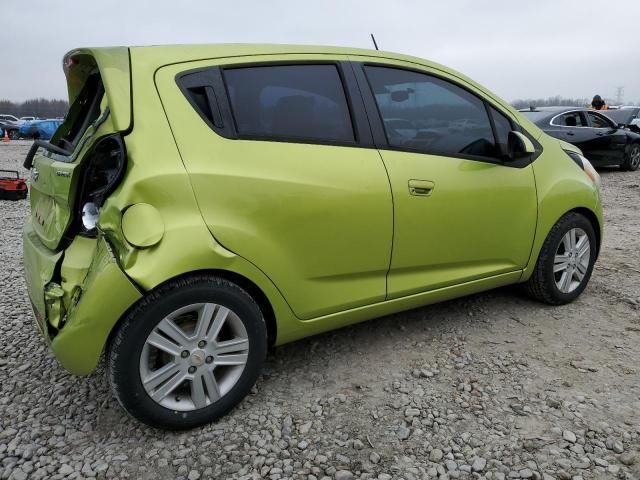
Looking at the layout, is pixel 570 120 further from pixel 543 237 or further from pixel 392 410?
pixel 392 410

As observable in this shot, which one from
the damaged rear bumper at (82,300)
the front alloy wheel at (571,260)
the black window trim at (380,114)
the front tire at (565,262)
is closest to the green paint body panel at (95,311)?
the damaged rear bumper at (82,300)

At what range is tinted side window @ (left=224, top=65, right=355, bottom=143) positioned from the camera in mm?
2273

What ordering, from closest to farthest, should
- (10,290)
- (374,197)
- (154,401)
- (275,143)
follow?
(154,401) → (275,143) → (374,197) → (10,290)

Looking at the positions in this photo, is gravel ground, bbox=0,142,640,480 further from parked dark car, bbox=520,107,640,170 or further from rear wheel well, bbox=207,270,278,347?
parked dark car, bbox=520,107,640,170

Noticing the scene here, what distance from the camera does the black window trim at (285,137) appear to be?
Answer: 86.5 inches

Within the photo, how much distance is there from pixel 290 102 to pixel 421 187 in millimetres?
799

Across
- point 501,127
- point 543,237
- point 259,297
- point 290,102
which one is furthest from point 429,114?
point 259,297

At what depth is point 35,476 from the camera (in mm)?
1992

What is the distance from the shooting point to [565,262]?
346cm

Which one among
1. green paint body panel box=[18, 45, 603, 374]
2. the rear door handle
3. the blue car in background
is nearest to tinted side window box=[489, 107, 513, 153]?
green paint body panel box=[18, 45, 603, 374]

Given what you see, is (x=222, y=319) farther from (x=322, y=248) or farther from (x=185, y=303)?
(x=322, y=248)

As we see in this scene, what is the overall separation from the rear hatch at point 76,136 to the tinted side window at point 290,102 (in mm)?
473

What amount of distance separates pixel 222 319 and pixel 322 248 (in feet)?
1.85

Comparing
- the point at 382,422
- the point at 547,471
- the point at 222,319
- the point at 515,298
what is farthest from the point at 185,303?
the point at 515,298
